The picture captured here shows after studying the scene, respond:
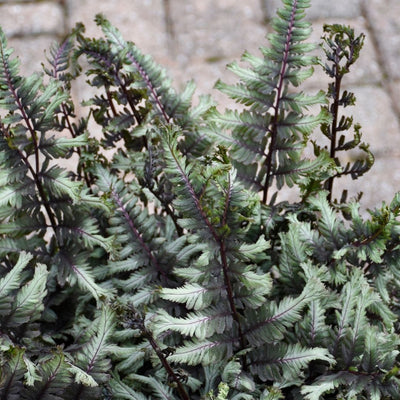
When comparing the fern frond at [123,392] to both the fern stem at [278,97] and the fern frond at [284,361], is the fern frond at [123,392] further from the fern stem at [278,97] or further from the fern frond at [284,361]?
the fern stem at [278,97]

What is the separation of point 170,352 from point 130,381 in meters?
0.17

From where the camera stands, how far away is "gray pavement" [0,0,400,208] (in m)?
2.82

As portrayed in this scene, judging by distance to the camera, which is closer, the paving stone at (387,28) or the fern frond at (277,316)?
the fern frond at (277,316)

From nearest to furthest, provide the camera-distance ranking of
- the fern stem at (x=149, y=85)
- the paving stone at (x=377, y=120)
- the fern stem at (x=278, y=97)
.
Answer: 1. the fern stem at (x=278, y=97)
2. the fern stem at (x=149, y=85)
3. the paving stone at (x=377, y=120)

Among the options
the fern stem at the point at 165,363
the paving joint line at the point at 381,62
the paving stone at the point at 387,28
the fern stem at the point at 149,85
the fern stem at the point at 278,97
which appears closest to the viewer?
the fern stem at the point at 165,363

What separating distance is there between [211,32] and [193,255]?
1990mm

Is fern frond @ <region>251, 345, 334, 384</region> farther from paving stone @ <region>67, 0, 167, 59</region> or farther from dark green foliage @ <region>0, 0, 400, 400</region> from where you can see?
paving stone @ <region>67, 0, 167, 59</region>

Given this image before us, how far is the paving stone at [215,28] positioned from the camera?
2963 millimetres

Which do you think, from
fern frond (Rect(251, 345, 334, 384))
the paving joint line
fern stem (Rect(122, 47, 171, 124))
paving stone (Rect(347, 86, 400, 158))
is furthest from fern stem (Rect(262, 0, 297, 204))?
the paving joint line

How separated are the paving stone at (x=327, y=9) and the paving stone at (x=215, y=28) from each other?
0.16ft

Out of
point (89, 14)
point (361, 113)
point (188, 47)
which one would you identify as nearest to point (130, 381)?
point (361, 113)

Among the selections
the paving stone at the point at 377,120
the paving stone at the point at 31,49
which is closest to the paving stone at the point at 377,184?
the paving stone at the point at 377,120

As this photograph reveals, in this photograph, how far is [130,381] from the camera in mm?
1128

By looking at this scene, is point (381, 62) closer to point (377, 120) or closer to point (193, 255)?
point (377, 120)
